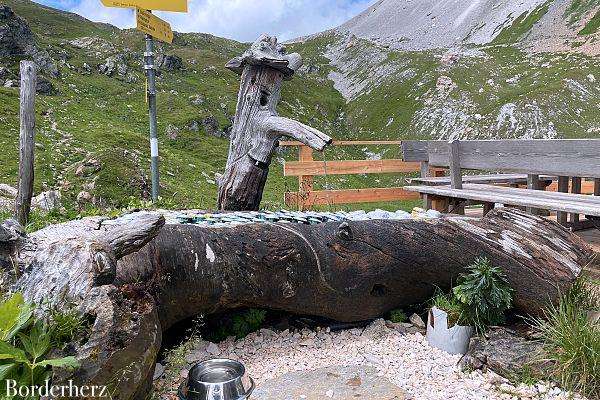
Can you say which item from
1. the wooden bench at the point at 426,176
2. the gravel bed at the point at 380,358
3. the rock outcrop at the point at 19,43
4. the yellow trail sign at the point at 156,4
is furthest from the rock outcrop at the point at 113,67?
the gravel bed at the point at 380,358

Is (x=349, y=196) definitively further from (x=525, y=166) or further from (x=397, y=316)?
(x=397, y=316)

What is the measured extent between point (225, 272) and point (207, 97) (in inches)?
1076

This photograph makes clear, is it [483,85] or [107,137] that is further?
[483,85]

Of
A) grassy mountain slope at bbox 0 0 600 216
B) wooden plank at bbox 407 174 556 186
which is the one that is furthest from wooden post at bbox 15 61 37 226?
wooden plank at bbox 407 174 556 186

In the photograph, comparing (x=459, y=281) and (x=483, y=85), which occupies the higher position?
(x=483, y=85)

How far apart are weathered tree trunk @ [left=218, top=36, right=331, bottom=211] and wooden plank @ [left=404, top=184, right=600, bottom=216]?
326 centimetres

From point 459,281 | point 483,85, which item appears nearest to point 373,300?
point 459,281

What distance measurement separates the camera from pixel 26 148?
6469 millimetres

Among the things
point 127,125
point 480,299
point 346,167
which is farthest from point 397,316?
point 127,125

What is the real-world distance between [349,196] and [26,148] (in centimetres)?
614

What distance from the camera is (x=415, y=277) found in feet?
18.0

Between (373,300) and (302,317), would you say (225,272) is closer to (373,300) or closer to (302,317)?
(302,317)

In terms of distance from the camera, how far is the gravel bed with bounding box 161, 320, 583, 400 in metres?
4.29

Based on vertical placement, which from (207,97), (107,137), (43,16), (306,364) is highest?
(43,16)
